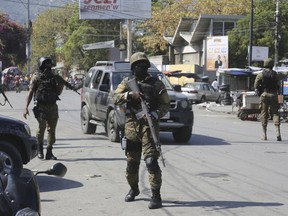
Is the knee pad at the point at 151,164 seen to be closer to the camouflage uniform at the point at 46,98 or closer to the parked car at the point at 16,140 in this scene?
the parked car at the point at 16,140

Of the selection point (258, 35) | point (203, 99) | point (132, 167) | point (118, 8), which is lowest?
point (203, 99)

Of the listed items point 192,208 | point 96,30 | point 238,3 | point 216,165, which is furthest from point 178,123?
point 96,30

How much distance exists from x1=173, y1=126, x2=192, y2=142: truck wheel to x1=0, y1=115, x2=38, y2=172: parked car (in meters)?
5.59

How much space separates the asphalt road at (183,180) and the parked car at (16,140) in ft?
1.77

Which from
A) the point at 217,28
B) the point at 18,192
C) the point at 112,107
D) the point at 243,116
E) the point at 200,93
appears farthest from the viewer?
the point at 217,28

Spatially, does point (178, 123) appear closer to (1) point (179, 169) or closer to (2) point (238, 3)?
(1) point (179, 169)

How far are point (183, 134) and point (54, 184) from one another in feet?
18.3

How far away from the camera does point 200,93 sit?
1384 inches

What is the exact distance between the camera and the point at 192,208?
6531mm

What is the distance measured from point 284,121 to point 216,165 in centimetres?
1192

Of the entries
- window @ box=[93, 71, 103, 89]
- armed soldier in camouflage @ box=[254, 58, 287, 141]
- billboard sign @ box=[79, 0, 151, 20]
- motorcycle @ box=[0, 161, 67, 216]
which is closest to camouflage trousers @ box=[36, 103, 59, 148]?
window @ box=[93, 71, 103, 89]

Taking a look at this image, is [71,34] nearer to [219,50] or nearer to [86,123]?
[219,50]

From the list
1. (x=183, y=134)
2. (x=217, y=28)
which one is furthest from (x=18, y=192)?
(x=217, y=28)

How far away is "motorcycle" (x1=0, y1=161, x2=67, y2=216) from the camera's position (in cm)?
301
